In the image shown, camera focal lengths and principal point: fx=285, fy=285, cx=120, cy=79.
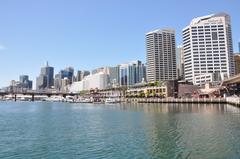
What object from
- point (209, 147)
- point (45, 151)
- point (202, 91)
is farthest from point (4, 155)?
point (202, 91)

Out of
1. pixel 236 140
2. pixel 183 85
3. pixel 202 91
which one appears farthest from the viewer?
pixel 183 85

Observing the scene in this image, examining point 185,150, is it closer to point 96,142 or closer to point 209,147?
point 209,147

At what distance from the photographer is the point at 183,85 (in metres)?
192

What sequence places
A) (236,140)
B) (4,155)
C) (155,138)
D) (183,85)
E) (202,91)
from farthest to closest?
(183,85)
(202,91)
(155,138)
(236,140)
(4,155)

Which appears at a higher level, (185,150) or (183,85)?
(183,85)

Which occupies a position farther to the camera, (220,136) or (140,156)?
(220,136)

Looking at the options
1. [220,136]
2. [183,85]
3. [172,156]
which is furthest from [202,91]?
[172,156]

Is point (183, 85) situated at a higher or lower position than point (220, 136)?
higher

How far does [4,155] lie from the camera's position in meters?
29.3

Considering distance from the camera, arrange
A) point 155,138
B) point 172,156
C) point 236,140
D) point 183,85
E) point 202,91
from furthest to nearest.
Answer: point 183,85
point 202,91
point 155,138
point 236,140
point 172,156

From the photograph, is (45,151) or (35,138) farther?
(35,138)

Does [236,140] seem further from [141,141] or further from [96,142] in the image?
[96,142]

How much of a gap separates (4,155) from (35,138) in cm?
998

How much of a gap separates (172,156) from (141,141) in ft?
26.8
